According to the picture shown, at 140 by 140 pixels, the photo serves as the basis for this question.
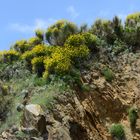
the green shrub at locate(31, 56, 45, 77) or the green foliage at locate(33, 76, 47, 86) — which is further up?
the green shrub at locate(31, 56, 45, 77)

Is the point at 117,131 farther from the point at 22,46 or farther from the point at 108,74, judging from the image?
the point at 22,46

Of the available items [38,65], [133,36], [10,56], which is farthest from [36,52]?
[133,36]

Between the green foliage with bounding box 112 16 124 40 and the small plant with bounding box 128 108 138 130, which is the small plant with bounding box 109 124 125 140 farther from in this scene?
the green foliage with bounding box 112 16 124 40

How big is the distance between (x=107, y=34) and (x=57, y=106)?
5244 mm

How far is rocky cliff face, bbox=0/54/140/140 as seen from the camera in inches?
708

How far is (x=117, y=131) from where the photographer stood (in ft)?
63.4

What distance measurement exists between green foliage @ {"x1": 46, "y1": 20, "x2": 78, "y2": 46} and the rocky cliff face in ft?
7.63

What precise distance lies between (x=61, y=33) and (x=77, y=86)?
354cm

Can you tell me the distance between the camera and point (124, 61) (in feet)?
70.9

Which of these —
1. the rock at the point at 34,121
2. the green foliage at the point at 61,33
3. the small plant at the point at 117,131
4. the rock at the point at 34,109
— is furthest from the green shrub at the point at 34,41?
the small plant at the point at 117,131

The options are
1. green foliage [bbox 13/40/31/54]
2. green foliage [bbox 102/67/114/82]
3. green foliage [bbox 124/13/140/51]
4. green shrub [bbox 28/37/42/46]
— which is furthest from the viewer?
green foliage [bbox 13/40/31/54]

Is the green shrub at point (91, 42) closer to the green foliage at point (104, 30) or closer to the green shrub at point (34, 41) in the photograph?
the green foliage at point (104, 30)

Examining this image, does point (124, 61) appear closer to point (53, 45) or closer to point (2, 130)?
point (53, 45)

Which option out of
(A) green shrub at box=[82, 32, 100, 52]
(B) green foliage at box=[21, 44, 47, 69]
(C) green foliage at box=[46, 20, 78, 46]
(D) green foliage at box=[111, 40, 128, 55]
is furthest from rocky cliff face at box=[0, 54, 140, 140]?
(B) green foliage at box=[21, 44, 47, 69]
